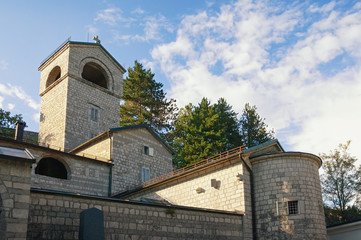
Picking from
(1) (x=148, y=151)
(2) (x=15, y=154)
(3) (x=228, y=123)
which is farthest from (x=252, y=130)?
(2) (x=15, y=154)

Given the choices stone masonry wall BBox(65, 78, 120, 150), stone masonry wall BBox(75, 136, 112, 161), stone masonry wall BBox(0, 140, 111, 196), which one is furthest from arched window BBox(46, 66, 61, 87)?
stone masonry wall BBox(0, 140, 111, 196)

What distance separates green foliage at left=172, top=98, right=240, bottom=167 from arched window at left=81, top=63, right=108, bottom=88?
10.0m

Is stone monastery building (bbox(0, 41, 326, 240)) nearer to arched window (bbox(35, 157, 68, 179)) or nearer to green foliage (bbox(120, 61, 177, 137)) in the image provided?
arched window (bbox(35, 157, 68, 179))

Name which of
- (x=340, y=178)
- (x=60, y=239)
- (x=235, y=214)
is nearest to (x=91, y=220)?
(x=60, y=239)

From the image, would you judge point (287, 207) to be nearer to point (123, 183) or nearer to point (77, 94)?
point (123, 183)

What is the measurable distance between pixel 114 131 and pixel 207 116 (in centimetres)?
1624

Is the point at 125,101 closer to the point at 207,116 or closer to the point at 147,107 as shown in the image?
the point at 147,107

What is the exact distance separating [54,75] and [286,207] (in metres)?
24.0

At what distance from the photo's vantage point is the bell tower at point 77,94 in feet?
91.8

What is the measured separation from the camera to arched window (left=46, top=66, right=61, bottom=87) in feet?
103

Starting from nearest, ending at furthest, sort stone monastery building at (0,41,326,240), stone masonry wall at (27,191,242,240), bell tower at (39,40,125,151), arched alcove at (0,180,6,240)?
1. arched alcove at (0,180,6,240)
2. stone monastery building at (0,41,326,240)
3. stone masonry wall at (27,191,242,240)
4. bell tower at (39,40,125,151)

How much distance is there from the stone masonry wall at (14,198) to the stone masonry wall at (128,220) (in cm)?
159

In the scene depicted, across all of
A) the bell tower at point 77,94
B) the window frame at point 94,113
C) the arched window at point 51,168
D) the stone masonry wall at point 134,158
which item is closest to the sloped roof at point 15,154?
the arched window at point 51,168

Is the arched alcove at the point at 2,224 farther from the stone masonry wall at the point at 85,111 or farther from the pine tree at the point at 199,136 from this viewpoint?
the pine tree at the point at 199,136
